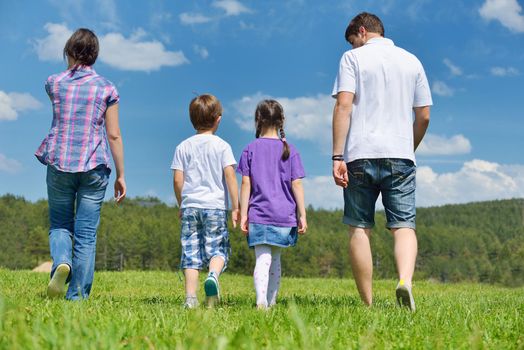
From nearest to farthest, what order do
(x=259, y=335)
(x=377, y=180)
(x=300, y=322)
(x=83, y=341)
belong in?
(x=300, y=322) < (x=83, y=341) < (x=259, y=335) < (x=377, y=180)

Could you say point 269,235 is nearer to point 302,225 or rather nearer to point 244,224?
point 244,224

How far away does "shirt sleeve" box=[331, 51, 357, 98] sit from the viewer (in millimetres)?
5659

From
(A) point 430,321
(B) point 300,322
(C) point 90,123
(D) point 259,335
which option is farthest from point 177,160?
(B) point 300,322

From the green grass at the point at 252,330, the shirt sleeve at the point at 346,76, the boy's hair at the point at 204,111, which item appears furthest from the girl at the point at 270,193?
the green grass at the point at 252,330

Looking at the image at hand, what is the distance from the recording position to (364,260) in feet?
18.6

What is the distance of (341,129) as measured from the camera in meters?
5.56

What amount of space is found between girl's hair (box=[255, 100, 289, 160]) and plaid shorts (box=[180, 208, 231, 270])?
1.00 metres

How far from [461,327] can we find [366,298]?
74.1 inches

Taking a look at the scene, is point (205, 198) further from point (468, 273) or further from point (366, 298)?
point (468, 273)

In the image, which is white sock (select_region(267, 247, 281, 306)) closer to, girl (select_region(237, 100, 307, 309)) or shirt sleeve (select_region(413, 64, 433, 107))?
girl (select_region(237, 100, 307, 309))

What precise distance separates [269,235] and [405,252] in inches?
50.7

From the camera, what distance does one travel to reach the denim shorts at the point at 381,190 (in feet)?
18.2

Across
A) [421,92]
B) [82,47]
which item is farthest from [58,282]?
[421,92]

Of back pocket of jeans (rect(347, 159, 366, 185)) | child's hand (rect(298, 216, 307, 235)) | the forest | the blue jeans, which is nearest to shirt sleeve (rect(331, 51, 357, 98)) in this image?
back pocket of jeans (rect(347, 159, 366, 185))
